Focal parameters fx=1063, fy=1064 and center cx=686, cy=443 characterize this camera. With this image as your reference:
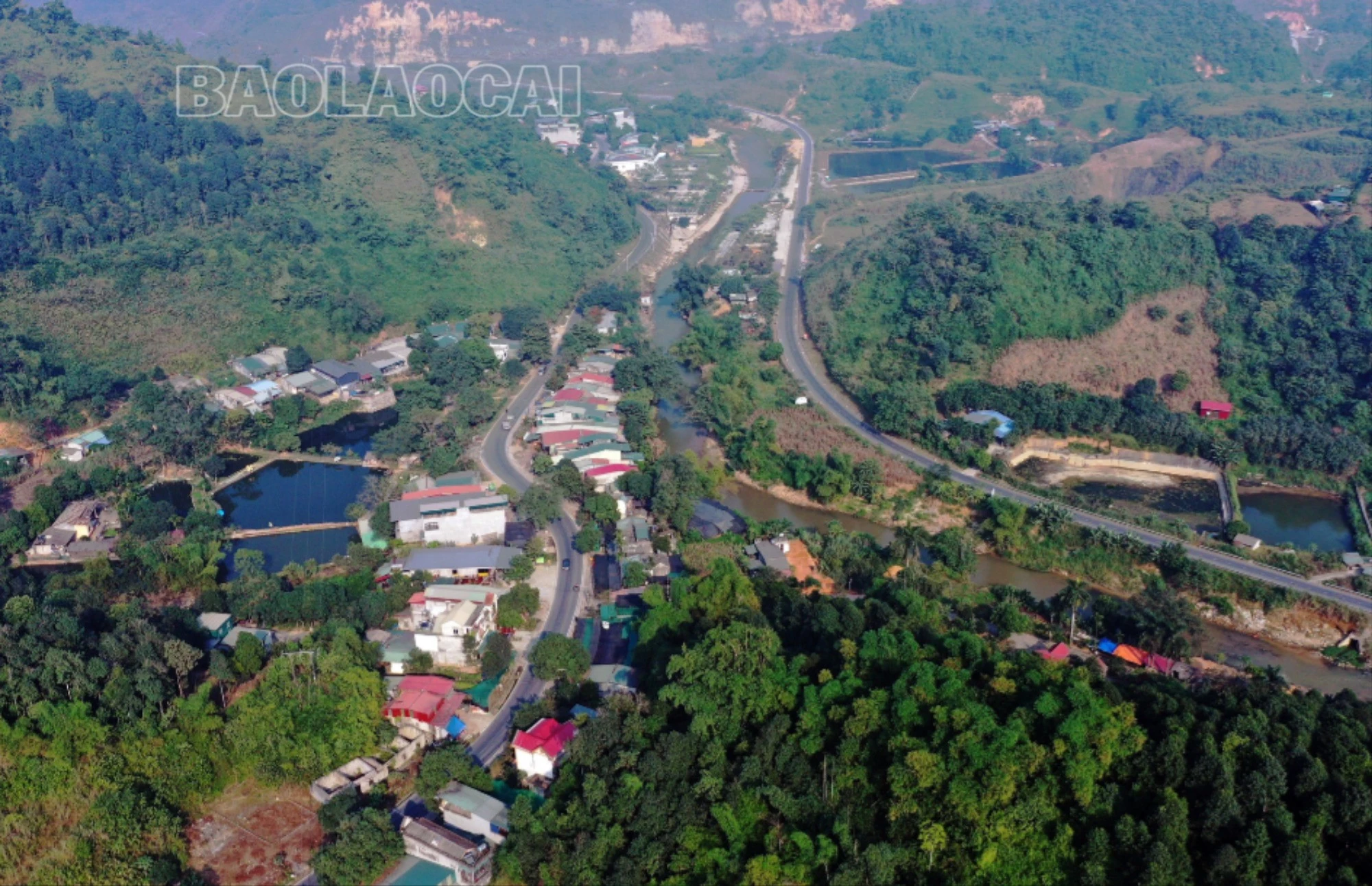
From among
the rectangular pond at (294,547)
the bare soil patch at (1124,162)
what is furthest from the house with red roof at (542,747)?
the bare soil patch at (1124,162)

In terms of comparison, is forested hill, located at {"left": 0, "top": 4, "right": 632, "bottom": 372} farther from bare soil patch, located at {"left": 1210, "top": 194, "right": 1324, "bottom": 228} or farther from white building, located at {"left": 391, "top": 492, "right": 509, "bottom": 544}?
bare soil patch, located at {"left": 1210, "top": 194, "right": 1324, "bottom": 228}

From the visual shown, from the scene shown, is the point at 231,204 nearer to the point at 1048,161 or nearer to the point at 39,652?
the point at 39,652

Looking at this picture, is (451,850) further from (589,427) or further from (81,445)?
(81,445)

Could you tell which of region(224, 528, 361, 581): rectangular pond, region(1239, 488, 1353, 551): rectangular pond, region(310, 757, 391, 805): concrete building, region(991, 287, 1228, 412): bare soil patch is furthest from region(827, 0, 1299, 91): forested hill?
region(310, 757, 391, 805): concrete building

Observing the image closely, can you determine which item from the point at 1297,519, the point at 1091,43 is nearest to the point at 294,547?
the point at 1297,519

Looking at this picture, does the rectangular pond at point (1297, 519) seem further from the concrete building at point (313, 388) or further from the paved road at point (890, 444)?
the concrete building at point (313, 388)

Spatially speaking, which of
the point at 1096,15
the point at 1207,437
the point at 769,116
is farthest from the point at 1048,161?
the point at 1207,437

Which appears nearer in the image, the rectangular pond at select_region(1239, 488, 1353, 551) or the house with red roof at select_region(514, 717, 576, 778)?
the house with red roof at select_region(514, 717, 576, 778)
